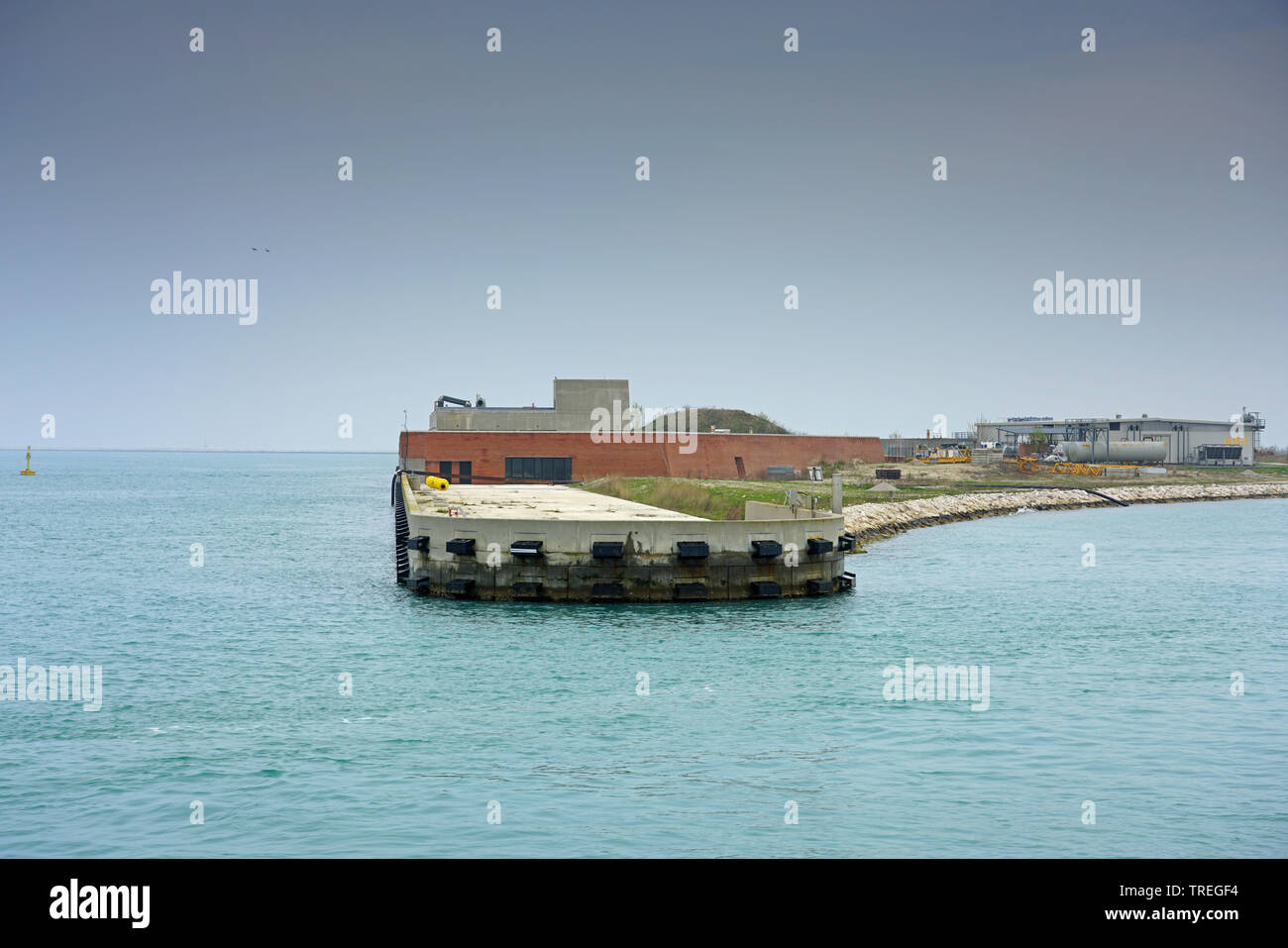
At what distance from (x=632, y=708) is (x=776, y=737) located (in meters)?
3.43

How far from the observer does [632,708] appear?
19625mm

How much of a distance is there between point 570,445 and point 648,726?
6707 cm

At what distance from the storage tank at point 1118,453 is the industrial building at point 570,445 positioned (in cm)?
5429

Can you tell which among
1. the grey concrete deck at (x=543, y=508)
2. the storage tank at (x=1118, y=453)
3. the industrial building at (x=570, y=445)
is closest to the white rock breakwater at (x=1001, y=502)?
the grey concrete deck at (x=543, y=508)

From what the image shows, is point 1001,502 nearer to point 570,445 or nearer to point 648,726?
point 570,445

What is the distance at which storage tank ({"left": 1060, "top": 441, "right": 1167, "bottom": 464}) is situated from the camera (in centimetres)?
12800

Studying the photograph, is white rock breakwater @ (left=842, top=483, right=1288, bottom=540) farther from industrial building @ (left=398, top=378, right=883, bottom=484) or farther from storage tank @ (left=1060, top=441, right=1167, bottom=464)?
industrial building @ (left=398, top=378, right=883, bottom=484)

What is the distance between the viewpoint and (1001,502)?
273 feet

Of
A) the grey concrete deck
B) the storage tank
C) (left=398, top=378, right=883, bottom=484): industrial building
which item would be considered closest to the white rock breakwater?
the grey concrete deck

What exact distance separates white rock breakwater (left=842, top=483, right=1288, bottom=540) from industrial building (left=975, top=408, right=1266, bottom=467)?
1906cm

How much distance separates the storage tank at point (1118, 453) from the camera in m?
128

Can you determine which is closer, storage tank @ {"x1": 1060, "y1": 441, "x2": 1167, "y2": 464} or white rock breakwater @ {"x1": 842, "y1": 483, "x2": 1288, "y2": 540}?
white rock breakwater @ {"x1": 842, "y1": 483, "x2": 1288, "y2": 540}
